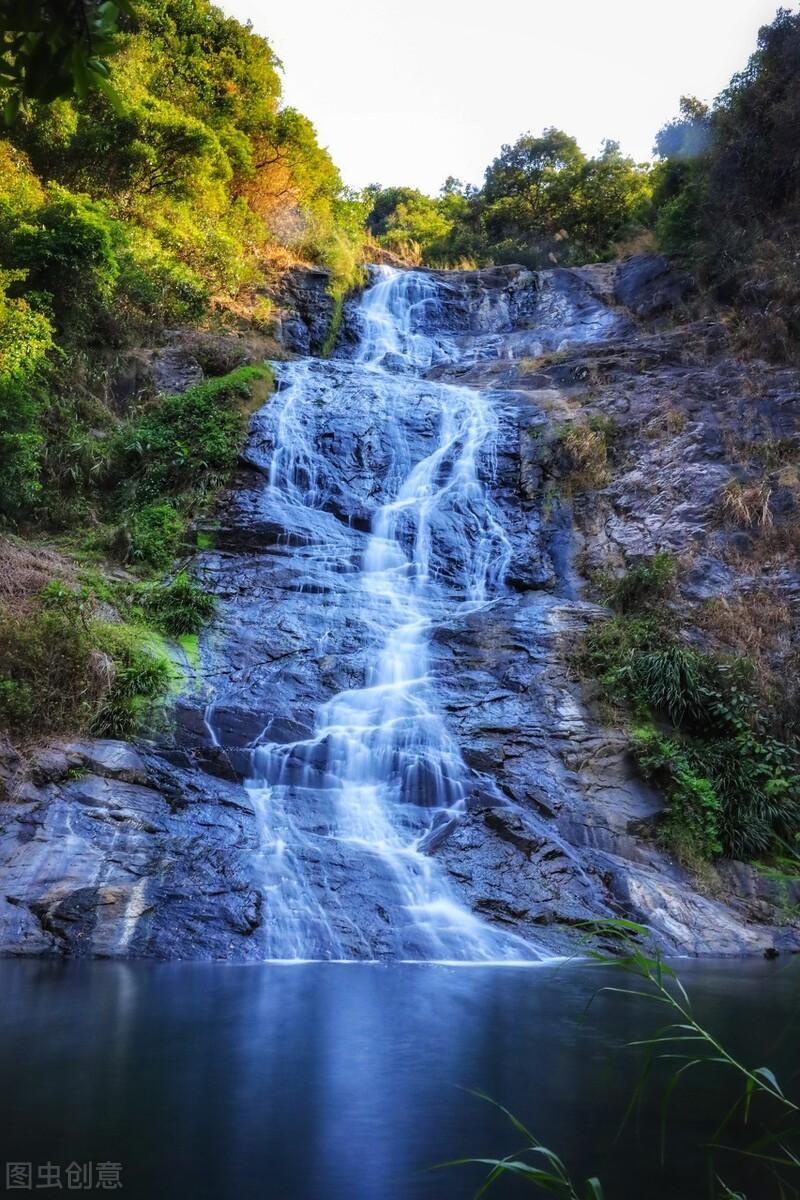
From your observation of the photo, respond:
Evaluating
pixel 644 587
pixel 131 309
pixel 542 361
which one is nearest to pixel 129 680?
pixel 644 587

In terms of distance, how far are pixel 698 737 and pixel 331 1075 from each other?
786 centimetres

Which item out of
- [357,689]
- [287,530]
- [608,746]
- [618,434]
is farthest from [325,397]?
[608,746]

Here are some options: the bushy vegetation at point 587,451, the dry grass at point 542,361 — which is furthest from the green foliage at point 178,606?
the dry grass at point 542,361

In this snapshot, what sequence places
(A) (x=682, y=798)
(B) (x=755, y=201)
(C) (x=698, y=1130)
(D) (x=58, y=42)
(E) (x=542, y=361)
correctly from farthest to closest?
(E) (x=542, y=361), (B) (x=755, y=201), (A) (x=682, y=798), (C) (x=698, y=1130), (D) (x=58, y=42)

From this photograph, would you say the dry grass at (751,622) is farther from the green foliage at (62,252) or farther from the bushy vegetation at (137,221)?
the green foliage at (62,252)

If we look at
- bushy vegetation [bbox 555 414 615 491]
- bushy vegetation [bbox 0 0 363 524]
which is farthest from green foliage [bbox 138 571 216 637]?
bushy vegetation [bbox 555 414 615 491]

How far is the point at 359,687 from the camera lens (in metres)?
11.1

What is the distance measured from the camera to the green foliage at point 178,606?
11570 millimetres

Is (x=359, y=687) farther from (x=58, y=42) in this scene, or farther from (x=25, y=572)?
(x=58, y=42)

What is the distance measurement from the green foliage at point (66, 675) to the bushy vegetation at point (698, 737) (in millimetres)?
5996

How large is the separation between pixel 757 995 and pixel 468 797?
3.83 meters

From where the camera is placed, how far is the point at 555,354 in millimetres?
20750

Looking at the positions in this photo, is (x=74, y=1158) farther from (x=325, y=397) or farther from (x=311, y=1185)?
(x=325, y=397)

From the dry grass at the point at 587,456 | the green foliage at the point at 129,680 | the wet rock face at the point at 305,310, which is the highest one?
the wet rock face at the point at 305,310
